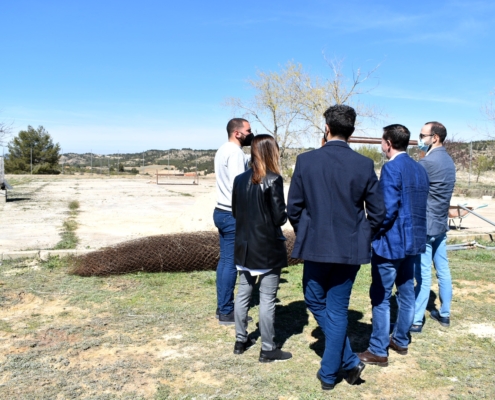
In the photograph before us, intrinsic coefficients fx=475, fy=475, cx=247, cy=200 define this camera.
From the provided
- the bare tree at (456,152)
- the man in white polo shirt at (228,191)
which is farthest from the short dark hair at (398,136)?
the bare tree at (456,152)

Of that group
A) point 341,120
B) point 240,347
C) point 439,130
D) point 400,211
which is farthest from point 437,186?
point 240,347

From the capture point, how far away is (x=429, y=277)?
173 inches

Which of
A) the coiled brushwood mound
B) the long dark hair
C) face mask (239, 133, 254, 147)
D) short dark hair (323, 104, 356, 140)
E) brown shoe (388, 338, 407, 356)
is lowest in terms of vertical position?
brown shoe (388, 338, 407, 356)

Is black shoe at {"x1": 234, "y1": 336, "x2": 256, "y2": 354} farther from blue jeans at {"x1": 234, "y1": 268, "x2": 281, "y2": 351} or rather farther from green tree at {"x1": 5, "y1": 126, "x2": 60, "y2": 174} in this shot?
green tree at {"x1": 5, "y1": 126, "x2": 60, "y2": 174}

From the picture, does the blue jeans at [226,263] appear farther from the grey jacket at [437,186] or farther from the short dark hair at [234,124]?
the grey jacket at [437,186]

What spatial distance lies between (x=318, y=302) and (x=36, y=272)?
14.7 ft

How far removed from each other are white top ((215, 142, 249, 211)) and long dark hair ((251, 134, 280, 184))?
70cm

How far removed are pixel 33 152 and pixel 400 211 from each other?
170 feet

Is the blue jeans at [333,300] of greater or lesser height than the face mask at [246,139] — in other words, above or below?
below

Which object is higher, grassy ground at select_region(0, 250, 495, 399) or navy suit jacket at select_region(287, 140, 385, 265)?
navy suit jacket at select_region(287, 140, 385, 265)

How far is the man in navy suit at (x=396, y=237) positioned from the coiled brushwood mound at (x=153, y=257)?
10.6ft

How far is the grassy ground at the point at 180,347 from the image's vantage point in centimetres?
329

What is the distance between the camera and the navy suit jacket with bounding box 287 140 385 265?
3104mm

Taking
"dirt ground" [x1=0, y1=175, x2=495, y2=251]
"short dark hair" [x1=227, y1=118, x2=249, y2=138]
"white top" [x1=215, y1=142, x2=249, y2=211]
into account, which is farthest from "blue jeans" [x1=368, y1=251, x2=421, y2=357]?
"dirt ground" [x1=0, y1=175, x2=495, y2=251]
